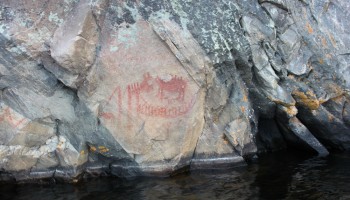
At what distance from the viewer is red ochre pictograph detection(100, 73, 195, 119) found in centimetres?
927

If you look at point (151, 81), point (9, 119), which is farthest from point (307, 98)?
point (9, 119)

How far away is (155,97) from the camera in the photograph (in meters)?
9.34

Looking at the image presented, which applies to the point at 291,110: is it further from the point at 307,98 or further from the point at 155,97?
the point at 155,97

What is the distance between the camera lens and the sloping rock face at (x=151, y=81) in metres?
9.08

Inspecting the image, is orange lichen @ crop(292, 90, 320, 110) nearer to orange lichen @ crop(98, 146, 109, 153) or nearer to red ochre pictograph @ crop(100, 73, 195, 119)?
red ochre pictograph @ crop(100, 73, 195, 119)

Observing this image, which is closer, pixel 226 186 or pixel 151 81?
pixel 226 186

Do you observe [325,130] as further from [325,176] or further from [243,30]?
[243,30]

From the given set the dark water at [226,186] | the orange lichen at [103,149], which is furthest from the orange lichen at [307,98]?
the orange lichen at [103,149]

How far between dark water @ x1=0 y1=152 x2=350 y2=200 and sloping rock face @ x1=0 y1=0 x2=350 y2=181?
415mm

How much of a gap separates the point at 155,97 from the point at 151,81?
0.40 meters

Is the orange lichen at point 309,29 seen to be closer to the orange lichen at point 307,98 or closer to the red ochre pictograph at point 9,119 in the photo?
the orange lichen at point 307,98

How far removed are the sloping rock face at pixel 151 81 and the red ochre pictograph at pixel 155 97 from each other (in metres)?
0.02

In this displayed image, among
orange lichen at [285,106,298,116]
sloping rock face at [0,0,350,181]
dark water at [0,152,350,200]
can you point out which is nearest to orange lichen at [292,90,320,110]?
sloping rock face at [0,0,350,181]

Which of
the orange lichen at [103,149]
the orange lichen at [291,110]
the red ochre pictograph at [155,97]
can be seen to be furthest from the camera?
the orange lichen at [291,110]
